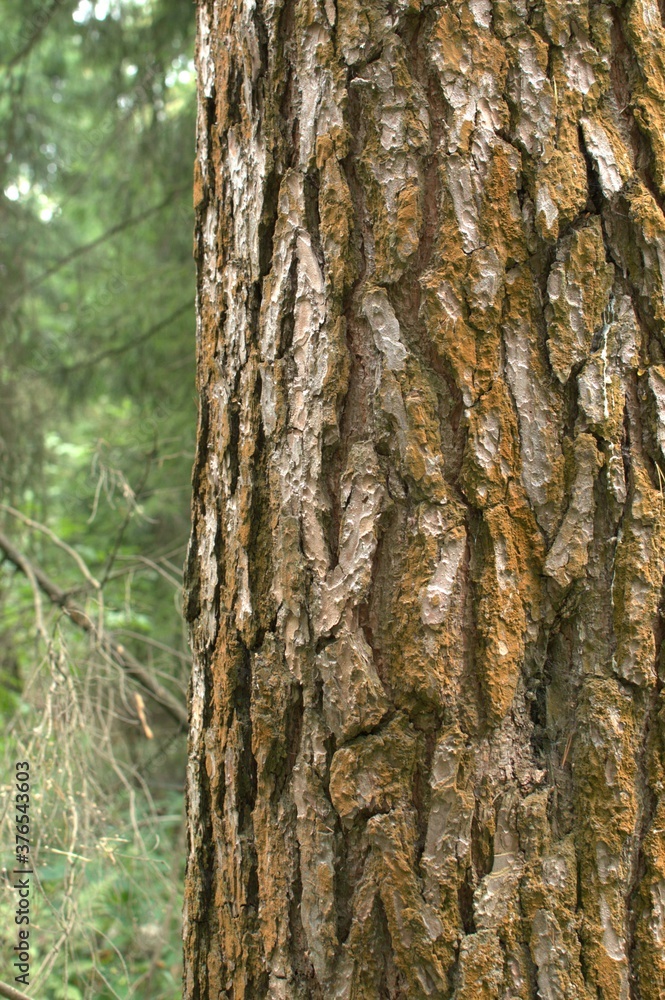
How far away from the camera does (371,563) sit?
0.99 m

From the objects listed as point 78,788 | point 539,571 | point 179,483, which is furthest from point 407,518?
point 179,483

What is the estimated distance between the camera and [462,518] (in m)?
0.98

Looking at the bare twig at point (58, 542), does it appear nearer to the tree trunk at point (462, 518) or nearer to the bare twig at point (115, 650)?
the bare twig at point (115, 650)

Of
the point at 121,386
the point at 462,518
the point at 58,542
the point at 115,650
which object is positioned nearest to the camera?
the point at 462,518

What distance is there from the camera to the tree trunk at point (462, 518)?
95 centimetres

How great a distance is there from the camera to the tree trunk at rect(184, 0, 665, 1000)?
95cm

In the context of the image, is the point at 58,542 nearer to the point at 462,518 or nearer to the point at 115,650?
the point at 115,650

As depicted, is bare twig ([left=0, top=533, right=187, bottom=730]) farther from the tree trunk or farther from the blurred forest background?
the tree trunk

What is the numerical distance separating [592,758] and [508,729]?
11cm

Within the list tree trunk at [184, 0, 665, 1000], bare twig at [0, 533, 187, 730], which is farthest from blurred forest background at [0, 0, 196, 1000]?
tree trunk at [184, 0, 665, 1000]

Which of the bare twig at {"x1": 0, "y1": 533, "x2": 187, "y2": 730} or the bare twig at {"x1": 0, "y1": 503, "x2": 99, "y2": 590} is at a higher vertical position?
the bare twig at {"x1": 0, "y1": 503, "x2": 99, "y2": 590}

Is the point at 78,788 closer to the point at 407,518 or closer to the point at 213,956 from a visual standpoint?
the point at 213,956

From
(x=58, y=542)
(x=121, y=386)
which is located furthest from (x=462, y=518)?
(x=121, y=386)

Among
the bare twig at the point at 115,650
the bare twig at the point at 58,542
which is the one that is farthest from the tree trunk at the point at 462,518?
the bare twig at the point at 58,542
